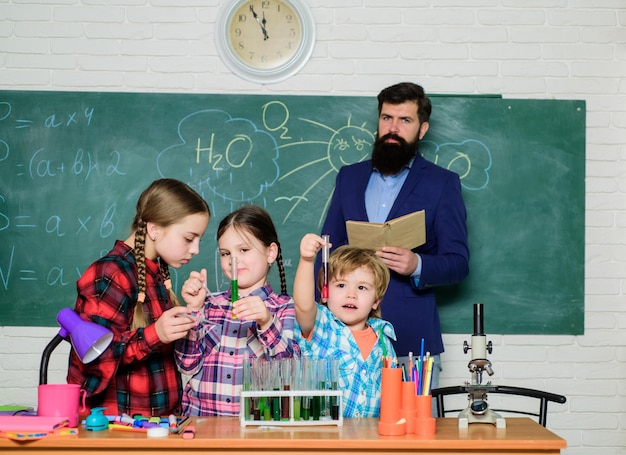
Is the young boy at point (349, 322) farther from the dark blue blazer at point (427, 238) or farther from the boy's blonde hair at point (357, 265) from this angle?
the dark blue blazer at point (427, 238)

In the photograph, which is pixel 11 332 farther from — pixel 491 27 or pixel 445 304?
pixel 491 27

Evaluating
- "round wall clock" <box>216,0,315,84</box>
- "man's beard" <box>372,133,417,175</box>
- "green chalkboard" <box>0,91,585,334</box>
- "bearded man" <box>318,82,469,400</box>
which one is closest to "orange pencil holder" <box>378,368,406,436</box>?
"bearded man" <box>318,82,469,400</box>

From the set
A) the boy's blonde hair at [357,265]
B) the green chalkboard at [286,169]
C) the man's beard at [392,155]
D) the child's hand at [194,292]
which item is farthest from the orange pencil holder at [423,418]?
the green chalkboard at [286,169]

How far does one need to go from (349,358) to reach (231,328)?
36 centimetres

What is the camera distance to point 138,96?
4.24m

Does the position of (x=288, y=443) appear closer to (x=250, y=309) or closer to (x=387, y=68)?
(x=250, y=309)

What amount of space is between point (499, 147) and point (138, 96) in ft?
5.90

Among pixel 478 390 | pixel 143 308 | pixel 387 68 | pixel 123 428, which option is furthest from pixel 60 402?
pixel 387 68

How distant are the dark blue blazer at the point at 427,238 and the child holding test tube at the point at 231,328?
1.08m

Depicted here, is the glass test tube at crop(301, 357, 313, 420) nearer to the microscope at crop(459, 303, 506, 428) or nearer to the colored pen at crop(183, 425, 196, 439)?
the colored pen at crop(183, 425, 196, 439)

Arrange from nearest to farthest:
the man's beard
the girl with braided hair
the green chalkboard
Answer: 1. the girl with braided hair
2. the man's beard
3. the green chalkboard

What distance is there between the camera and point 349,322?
2547 mm

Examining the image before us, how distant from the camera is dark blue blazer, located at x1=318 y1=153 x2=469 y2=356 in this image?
11.7 ft

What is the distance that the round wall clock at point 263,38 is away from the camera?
13.8 ft
